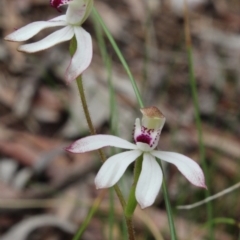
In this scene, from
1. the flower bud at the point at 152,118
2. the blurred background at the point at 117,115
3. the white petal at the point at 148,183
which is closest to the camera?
the white petal at the point at 148,183

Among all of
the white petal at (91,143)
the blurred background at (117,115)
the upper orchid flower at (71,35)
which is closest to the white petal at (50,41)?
the upper orchid flower at (71,35)

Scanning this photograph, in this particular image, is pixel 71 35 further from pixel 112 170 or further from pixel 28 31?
pixel 112 170

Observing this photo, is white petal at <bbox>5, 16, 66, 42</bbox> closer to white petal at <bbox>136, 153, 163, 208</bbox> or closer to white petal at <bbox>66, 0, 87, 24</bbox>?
white petal at <bbox>66, 0, 87, 24</bbox>

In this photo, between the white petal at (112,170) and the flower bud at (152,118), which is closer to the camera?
the white petal at (112,170)

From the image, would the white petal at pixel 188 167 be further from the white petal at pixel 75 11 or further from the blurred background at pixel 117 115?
the blurred background at pixel 117 115

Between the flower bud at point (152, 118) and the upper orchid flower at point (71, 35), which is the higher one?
the upper orchid flower at point (71, 35)

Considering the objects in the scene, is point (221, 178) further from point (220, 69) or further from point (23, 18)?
point (23, 18)

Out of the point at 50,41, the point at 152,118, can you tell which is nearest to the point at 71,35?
the point at 50,41

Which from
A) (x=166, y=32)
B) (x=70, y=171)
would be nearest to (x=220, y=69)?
(x=166, y=32)
